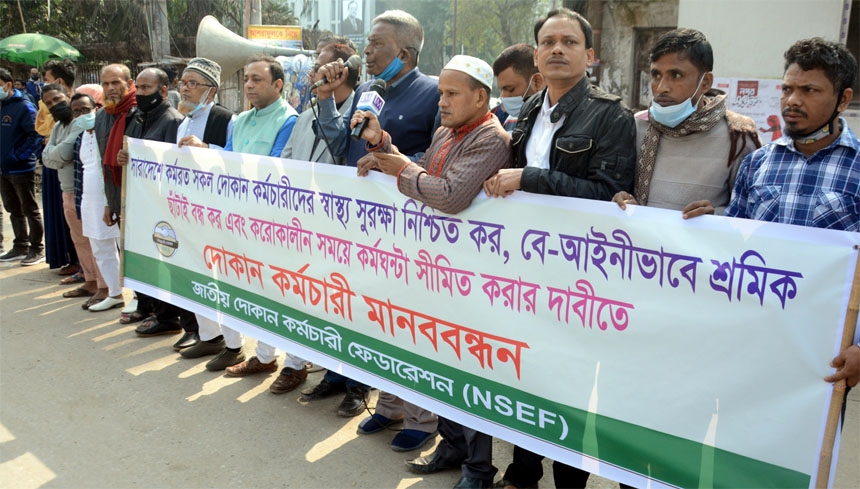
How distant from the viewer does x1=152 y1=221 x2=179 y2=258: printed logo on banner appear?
443 cm

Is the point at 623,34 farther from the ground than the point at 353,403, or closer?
farther from the ground

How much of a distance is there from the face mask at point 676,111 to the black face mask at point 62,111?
18.7 ft

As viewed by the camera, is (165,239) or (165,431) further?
(165,239)

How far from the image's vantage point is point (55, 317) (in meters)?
5.92

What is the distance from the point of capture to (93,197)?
19.0 ft

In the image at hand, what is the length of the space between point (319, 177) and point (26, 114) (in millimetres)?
5946

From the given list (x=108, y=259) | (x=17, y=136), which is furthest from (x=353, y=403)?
(x=17, y=136)

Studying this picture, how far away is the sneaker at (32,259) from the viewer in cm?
769

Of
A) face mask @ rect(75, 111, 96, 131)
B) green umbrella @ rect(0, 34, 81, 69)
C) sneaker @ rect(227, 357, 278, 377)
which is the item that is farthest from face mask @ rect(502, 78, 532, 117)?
green umbrella @ rect(0, 34, 81, 69)

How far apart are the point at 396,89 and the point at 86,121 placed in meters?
3.65

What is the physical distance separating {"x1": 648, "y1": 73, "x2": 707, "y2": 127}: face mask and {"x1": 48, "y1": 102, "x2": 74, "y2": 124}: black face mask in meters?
5.71

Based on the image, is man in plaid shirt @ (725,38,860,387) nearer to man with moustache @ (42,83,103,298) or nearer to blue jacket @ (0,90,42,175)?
man with moustache @ (42,83,103,298)

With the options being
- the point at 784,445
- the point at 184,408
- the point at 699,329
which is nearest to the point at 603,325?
the point at 699,329

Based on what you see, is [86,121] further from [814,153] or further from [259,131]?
[814,153]
